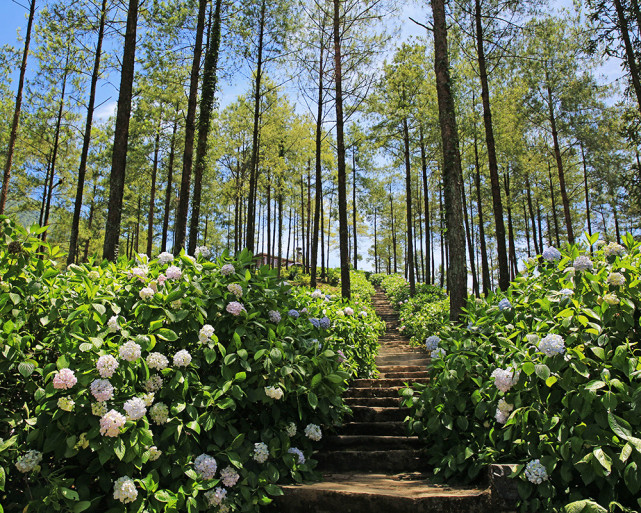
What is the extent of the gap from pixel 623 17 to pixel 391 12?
22.5 ft

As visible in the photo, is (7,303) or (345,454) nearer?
(7,303)

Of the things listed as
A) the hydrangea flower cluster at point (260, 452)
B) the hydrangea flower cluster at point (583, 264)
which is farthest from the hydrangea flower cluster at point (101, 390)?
the hydrangea flower cluster at point (583, 264)

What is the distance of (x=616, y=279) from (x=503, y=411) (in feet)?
4.20

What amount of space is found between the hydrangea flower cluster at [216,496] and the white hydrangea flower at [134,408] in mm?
727

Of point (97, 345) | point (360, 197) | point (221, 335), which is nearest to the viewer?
point (97, 345)

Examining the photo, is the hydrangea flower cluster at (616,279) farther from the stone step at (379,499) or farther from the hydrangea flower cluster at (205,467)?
the hydrangea flower cluster at (205,467)

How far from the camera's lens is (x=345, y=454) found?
3.97 m

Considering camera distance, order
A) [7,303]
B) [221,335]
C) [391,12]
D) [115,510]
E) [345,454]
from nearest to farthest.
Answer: [115,510]
[7,303]
[221,335]
[345,454]
[391,12]

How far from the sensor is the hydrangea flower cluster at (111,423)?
8.03 feet

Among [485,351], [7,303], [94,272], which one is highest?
[94,272]

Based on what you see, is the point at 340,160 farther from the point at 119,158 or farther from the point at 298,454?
the point at 298,454

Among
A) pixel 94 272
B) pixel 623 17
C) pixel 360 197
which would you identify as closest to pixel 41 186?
pixel 360 197

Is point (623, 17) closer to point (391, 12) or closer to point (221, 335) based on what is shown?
point (391, 12)

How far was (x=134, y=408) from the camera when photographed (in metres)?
2.55
